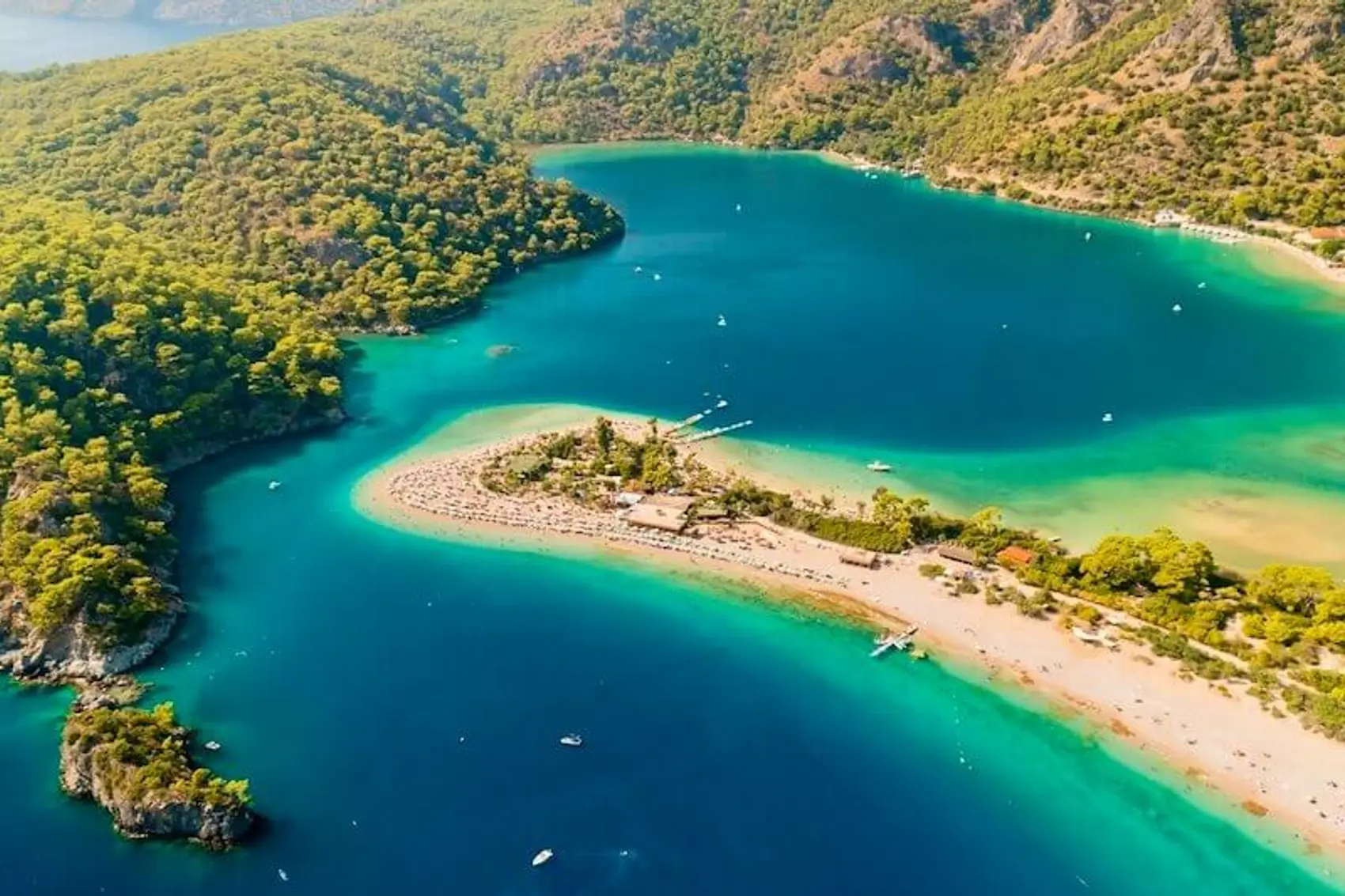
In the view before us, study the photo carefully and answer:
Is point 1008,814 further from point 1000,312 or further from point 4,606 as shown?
point 1000,312

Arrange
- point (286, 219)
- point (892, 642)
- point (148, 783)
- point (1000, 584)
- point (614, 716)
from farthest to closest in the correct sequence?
1. point (286, 219)
2. point (1000, 584)
3. point (892, 642)
4. point (614, 716)
5. point (148, 783)

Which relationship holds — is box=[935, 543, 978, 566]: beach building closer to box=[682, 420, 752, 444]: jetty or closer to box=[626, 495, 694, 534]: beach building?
box=[626, 495, 694, 534]: beach building

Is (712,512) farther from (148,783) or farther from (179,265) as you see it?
(179,265)

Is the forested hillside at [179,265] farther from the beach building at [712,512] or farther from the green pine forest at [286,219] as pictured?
the beach building at [712,512]

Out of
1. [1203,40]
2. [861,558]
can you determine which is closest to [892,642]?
[861,558]

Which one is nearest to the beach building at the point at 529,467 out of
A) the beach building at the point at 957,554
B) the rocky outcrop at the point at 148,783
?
the beach building at the point at 957,554

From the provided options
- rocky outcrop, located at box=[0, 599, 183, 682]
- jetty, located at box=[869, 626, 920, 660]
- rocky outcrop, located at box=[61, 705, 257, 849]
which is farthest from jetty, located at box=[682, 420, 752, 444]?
rocky outcrop, located at box=[61, 705, 257, 849]
